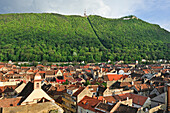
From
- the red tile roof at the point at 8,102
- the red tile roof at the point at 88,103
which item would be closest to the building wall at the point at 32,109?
the red tile roof at the point at 8,102

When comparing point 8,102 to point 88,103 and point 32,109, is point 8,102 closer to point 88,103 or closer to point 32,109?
point 32,109

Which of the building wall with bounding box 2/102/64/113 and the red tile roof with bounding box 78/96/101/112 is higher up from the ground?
the building wall with bounding box 2/102/64/113

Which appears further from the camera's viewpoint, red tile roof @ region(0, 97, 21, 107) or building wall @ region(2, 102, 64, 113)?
red tile roof @ region(0, 97, 21, 107)

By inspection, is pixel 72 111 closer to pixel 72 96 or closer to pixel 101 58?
pixel 72 96

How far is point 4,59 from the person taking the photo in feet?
468

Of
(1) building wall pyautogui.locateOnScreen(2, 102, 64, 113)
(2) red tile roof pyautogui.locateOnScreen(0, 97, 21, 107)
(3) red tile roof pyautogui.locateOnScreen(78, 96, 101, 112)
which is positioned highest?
(1) building wall pyautogui.locateOnScreen(2, 102, 64, 113)

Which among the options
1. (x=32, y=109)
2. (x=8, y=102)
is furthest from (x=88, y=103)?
(x=32, y=109)

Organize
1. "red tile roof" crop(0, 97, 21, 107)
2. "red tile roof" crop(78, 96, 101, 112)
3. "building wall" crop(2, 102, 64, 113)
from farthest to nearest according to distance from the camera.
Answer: "red tile roof" crop(78, 96, 101, 112) → "red tile roof" crop(0, 97, 21, 107) → "building wall" crop(2, 102, 64, 113)

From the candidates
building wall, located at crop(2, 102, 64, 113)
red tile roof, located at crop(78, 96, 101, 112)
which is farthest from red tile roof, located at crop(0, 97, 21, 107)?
red tile roof, located at crop(78, 96, 101, 112)

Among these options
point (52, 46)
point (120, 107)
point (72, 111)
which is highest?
point (52, 46)

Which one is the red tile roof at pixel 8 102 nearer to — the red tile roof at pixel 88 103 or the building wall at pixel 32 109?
the building wall at pixel 32 109

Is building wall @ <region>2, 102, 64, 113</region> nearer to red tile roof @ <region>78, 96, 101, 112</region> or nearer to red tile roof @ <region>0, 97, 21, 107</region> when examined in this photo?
red tile roof @ <region>0, 97, 21, 107</region>

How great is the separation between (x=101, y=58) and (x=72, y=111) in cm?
14271

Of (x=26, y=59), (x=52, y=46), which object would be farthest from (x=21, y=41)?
(x=26, y=59)
